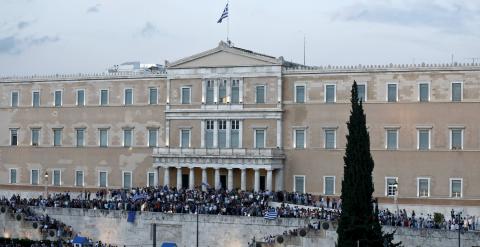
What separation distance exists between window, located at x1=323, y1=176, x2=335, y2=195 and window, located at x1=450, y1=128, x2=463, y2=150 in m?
8.75

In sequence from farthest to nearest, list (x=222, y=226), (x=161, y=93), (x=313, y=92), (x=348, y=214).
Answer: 1. (x=161, y=93)
2. (x=313, y=92)
3. (x=222, y=226)
4. (x=348, y=214)

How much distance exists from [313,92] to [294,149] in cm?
430

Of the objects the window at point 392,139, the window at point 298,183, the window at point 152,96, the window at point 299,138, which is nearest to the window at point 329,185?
the window at point 298,183

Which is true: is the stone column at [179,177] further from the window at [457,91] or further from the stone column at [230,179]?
the window at [457,91]

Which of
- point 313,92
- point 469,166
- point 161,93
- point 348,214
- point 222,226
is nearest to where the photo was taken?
point 348,214

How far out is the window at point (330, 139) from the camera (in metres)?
71.6

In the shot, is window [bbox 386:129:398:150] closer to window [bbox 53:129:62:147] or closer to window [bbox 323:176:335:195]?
window [bbox 323:176:335:195]

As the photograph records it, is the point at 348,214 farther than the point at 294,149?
No

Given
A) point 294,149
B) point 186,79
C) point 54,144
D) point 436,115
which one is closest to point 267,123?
point 294,149

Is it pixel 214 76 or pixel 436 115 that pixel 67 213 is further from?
pixel 436 115

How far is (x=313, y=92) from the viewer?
7244cm

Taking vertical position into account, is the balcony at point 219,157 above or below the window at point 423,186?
above

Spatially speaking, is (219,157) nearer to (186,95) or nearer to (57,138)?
(186,95)

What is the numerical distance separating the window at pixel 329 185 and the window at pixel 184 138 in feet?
36.6
